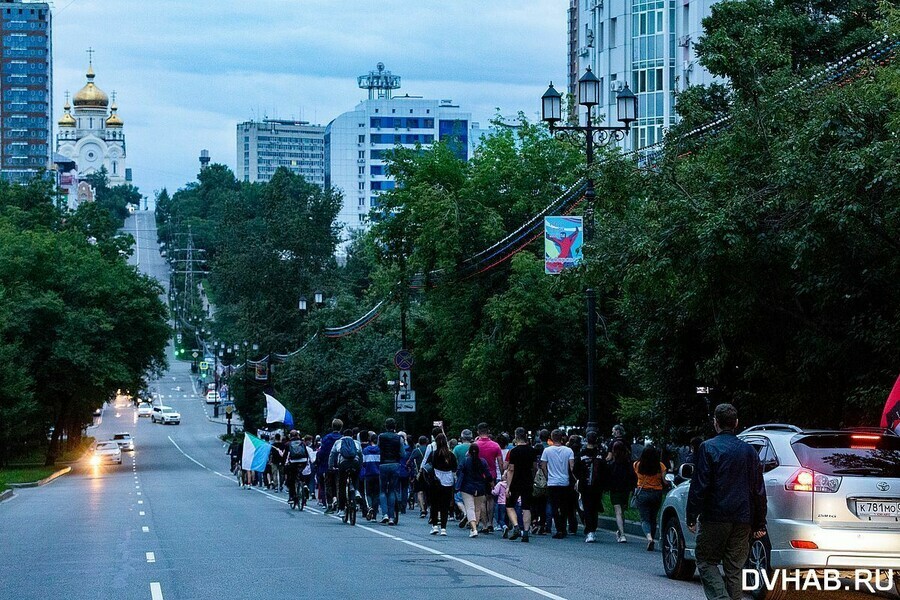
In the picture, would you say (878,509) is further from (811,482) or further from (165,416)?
(165,416)

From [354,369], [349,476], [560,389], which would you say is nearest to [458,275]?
[560,389]

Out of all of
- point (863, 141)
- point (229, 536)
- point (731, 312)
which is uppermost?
point (863, 141)

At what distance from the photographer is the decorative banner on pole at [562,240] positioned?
26.8m

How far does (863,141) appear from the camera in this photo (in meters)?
18.2

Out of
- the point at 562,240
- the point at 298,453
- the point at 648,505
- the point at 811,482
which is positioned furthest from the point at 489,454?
the point at 811,482

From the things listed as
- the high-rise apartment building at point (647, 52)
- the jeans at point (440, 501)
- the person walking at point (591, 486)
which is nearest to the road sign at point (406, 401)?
the jeans at point (440, 501)

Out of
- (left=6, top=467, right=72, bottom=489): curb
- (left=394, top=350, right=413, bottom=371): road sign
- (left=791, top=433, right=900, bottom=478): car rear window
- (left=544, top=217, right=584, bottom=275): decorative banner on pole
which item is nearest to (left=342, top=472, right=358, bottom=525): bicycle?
(left=544, top=217, right=584, bottom=275): decorative banner on pole

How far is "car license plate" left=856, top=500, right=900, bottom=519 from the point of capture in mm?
13547

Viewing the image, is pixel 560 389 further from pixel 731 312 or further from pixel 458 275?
pixel 731 312

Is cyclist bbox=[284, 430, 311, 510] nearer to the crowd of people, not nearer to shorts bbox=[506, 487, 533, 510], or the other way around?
the crowd of people

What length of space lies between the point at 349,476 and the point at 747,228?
10461 millimetres

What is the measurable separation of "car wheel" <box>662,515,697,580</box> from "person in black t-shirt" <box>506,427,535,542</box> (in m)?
5.52

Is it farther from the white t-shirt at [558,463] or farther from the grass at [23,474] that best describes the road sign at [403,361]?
the white t-shirt at [558,463]

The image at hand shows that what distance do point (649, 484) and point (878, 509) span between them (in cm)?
686
